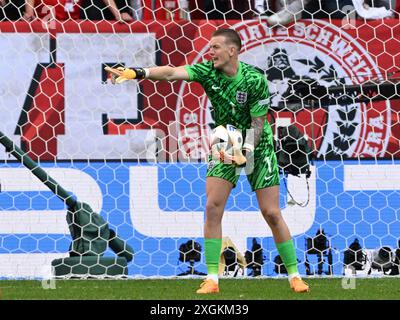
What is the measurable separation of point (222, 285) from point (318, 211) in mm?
1142

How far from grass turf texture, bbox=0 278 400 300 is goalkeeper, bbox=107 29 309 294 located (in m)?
0.20

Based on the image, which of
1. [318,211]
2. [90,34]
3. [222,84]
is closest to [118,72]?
[222,84]

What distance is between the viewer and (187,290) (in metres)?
8.49

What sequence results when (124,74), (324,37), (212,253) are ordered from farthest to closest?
(324,37) → (212,253) → (124,74)

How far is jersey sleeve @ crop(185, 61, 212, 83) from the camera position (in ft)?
27.3

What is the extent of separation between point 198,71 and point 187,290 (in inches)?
57.1

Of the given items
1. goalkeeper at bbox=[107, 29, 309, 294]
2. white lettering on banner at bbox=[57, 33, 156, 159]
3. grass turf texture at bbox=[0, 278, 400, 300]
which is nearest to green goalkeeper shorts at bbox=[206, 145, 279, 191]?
goalkeeper at bbox=[107, 29, 309, 294]

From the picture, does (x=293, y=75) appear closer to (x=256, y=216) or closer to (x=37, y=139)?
(x=256, y=216)

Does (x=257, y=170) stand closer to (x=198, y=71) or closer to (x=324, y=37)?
(x=198, y=71)

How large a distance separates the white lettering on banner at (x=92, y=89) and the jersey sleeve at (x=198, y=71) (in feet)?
4.22

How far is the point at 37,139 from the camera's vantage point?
9555mm

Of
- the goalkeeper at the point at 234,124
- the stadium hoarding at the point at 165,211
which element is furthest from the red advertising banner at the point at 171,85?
the goalkeeper at the point at 234,124

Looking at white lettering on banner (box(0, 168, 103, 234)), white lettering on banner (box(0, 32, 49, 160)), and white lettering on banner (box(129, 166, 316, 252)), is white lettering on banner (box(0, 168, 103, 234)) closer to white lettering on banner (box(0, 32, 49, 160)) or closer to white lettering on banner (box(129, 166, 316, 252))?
white lettering on banner (box(129, 166, 316, 252))

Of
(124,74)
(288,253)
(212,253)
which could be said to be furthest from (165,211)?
(124,74)
